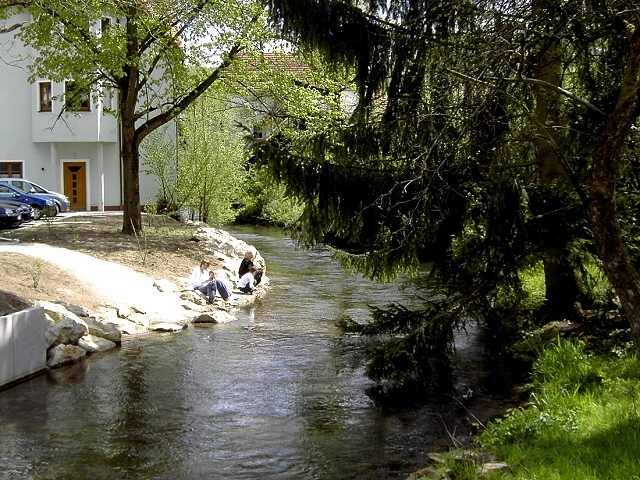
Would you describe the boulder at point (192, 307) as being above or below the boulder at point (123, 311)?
below

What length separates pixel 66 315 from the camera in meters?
14.7

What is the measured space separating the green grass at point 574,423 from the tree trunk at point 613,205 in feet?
A: 3.29

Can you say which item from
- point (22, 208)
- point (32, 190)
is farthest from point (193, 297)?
point (32, 190)

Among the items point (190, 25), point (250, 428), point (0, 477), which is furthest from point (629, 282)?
point (190, 25)

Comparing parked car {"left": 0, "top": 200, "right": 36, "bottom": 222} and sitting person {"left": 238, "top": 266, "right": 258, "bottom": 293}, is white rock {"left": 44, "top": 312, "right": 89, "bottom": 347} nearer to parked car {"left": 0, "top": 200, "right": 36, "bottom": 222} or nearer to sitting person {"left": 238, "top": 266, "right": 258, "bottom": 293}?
sitting person {"left": 238, "top": 266, "right": 258, "bottom": 293}

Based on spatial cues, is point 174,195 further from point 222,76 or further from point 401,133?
point 401,133

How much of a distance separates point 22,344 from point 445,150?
24.2 ft

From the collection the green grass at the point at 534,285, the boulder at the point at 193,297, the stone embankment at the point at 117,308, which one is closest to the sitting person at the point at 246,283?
the stone embankment at the point at 117,308

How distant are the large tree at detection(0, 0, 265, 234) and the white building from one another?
13.5 metres

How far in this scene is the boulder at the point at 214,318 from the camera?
59.4ft

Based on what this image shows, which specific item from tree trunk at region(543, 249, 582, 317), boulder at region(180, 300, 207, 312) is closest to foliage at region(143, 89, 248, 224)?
boulder at region(180, 300, 207, 312)

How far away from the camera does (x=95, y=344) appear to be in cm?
1481

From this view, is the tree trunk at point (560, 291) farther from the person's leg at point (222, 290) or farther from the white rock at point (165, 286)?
the white rock at point (165, 286)

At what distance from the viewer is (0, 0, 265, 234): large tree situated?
70.0ft
